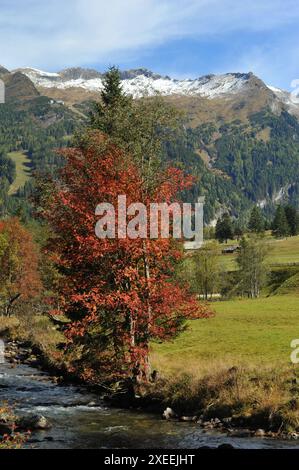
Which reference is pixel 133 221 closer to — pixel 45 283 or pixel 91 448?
pixel 91 448

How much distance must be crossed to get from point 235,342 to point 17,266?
44.1 m

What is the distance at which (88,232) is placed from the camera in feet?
106

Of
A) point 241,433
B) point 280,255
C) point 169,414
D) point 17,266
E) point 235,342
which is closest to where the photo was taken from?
point 241,433

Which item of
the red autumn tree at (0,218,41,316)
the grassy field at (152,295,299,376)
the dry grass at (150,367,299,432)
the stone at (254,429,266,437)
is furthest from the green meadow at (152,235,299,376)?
the red autumn tree at (0,218,41,316)

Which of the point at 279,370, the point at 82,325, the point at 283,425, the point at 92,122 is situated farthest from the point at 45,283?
the point at 283,425

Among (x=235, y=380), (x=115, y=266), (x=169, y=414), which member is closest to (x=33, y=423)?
(x=169, y=414)

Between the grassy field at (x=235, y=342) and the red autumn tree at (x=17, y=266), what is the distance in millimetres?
29664

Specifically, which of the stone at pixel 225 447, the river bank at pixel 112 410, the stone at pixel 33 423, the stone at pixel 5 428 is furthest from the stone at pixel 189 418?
the stone at pixel 5 428

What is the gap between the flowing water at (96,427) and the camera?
24750mm

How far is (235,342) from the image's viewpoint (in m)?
50.8

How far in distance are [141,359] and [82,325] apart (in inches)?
175

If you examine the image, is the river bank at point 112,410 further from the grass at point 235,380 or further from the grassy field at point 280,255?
the grassy field at point 280,255

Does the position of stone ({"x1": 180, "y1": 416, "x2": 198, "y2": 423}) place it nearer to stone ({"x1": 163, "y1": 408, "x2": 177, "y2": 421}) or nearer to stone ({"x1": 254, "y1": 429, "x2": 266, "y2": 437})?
stone ({"x1": 163, "y1": 408, "x2": 177, "y2": 421})

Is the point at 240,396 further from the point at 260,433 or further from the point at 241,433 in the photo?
the point at 260,433
